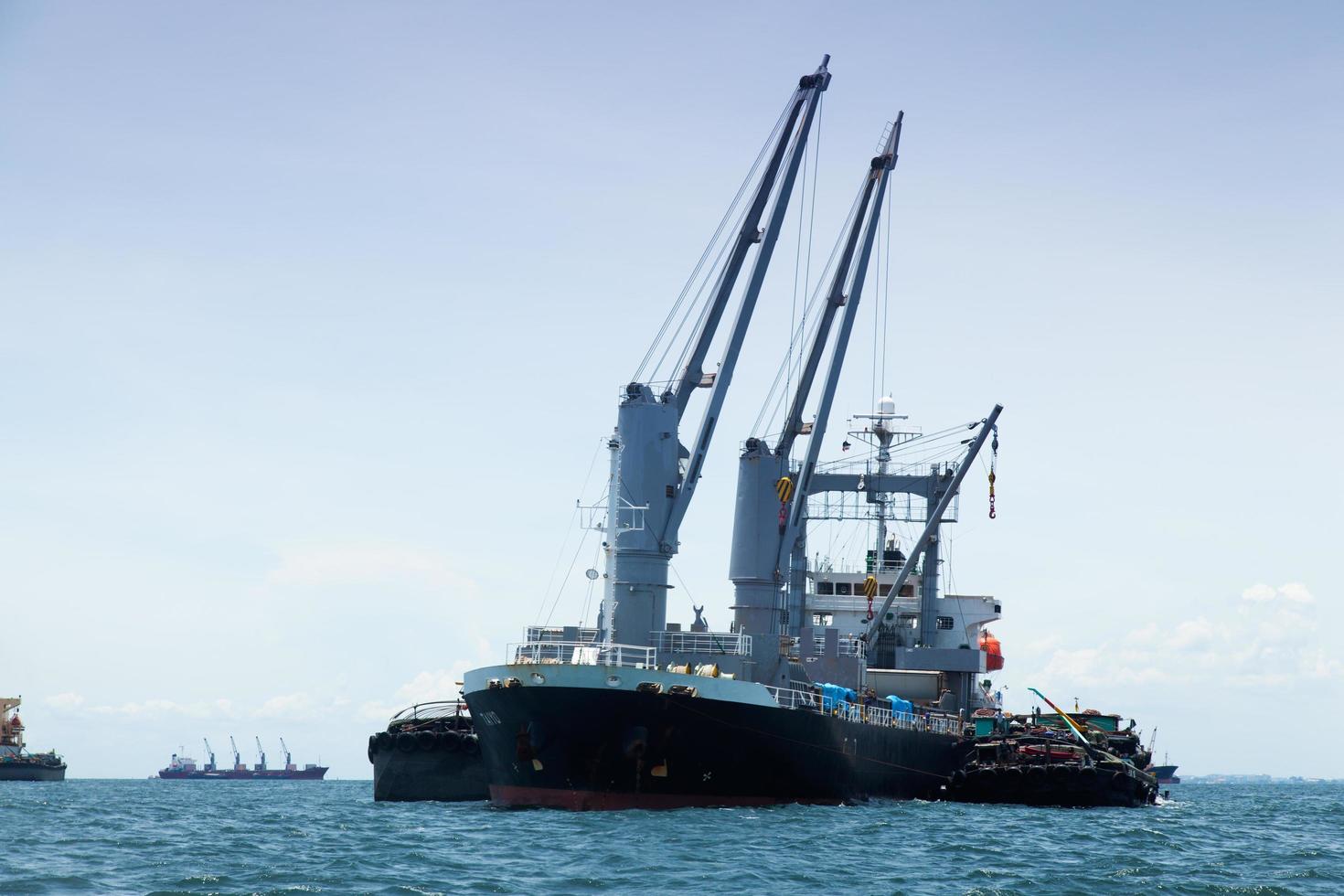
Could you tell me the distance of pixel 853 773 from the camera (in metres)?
49.1

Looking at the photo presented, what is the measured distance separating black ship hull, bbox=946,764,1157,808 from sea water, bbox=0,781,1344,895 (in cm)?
825

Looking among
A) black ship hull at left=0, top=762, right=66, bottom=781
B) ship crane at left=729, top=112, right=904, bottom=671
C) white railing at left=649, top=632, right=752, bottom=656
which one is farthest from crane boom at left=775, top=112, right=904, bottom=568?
black ship hull at left=0, top=762, right=66, bottom=781

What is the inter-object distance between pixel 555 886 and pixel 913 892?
21.5 ft

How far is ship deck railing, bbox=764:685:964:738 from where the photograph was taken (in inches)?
1825

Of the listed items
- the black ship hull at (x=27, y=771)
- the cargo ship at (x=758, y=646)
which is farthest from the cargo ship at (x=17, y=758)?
the cargo ship at (x=758, y=646)

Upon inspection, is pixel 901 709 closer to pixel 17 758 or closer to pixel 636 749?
pixel 636 749

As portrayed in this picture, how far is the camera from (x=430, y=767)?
5103 centimetres

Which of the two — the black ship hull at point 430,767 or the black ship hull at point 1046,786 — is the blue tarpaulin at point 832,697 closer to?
the black ship hull at point 1046,786

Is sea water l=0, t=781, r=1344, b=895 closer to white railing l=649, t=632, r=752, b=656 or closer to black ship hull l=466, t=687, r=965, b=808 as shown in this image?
black ship hull l=466, t=687, r=965, b=808

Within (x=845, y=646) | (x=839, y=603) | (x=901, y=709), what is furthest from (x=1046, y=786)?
(x=839, y=603)

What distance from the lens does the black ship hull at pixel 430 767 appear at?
166ft

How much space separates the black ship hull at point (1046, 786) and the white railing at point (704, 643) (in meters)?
15.1

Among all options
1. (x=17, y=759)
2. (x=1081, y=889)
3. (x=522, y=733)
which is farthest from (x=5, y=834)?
(x=17, y=759)

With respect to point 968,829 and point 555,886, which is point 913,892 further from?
point 968,829
